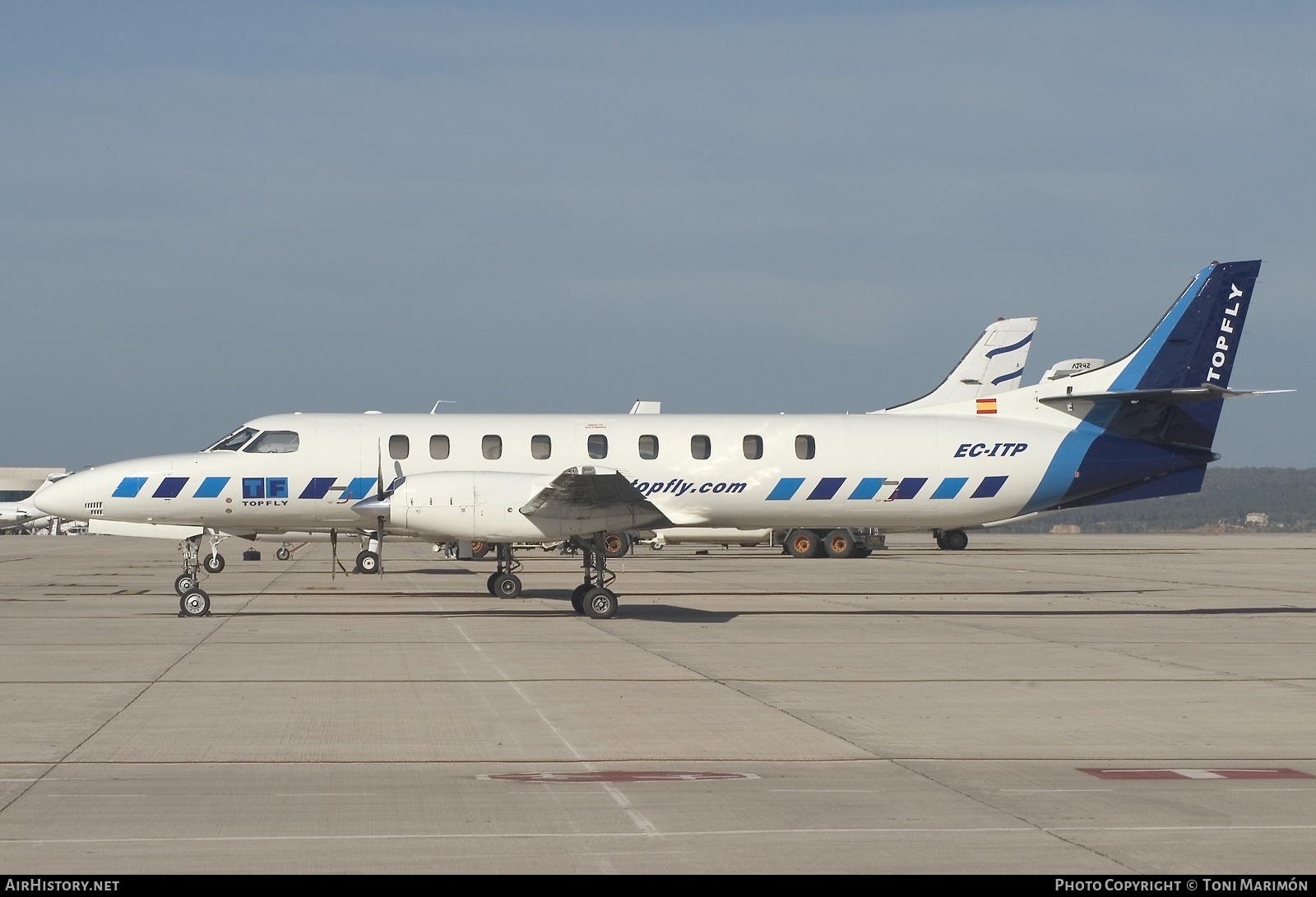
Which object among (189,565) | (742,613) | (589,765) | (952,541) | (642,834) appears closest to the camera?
(642,834)

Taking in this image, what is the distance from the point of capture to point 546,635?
17406mm

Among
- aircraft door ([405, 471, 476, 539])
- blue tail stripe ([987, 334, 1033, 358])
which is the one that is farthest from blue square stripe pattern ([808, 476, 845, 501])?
blue tail stripe ([987, 334, 1033, 358])

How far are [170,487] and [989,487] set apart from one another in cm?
1365

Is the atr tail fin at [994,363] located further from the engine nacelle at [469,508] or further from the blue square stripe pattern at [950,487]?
the engine nacelle at [469,508]

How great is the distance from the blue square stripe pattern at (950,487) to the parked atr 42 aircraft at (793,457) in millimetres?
24

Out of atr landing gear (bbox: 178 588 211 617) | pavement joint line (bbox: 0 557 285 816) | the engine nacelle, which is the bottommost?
pavement joint line (bbox: 0 557 285 816)

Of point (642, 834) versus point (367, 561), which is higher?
point (367, 561)

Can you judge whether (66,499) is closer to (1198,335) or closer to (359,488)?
(359,488)

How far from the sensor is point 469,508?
1950cm

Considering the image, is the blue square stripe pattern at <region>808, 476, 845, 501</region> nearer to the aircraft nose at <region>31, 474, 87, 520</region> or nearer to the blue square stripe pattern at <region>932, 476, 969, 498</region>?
the blue square stripe pattern at <region>932, 476, 969, 498</region>

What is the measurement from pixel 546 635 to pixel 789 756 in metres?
8.47

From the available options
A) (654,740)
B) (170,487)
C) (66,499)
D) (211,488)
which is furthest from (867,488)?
(654,740)

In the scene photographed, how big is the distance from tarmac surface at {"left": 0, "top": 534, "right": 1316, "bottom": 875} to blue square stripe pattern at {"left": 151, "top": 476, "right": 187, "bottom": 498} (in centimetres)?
183

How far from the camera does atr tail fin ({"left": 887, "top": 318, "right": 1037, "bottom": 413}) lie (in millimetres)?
46625
